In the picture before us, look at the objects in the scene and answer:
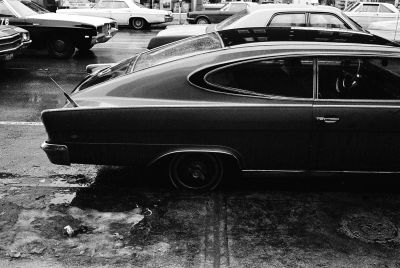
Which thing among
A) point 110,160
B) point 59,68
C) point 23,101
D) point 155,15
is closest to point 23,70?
point 59,68

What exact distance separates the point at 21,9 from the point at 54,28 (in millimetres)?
1172

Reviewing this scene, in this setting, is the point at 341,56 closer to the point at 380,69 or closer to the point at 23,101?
the point at 380,69

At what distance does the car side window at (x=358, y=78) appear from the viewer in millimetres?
4379

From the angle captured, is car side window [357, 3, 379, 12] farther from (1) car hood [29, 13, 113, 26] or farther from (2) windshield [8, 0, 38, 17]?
(2) windshield [8, 0, 38, 17]

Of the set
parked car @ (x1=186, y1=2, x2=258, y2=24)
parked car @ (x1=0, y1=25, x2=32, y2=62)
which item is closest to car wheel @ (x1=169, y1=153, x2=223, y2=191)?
parked car @ (x1=0, y1=25, x2=32, y2=62)

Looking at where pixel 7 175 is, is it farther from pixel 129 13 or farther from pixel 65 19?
pixel 129 13

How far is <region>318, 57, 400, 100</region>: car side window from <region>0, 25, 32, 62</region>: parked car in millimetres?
7563

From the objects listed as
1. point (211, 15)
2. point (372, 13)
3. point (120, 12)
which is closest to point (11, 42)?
point (120, 12)

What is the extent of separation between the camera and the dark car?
4.30 m

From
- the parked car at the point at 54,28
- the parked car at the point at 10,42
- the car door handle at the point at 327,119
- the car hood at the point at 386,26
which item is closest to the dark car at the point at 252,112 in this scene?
the car door handle at the point at 327,119

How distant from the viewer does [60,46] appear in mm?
12516

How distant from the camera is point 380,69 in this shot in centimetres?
450

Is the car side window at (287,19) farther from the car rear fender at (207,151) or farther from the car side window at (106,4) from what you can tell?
the car side window at (106,4)

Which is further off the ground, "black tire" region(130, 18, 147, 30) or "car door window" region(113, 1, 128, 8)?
"car door window" region(113, 1, 128, 8)
